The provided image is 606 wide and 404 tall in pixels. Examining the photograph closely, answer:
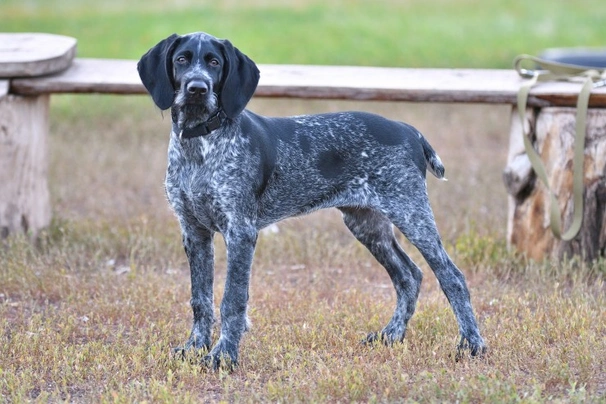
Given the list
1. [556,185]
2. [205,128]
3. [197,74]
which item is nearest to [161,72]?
[197,74]

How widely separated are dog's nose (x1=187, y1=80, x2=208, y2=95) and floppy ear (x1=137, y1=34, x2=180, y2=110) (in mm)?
245

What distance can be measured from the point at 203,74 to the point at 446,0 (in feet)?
67.5

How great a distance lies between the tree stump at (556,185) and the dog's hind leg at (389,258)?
1.79 meters

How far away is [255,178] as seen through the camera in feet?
18.5

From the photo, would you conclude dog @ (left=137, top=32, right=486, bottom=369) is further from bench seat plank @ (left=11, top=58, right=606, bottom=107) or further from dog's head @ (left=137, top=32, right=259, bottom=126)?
bench seat plank @ (left=11, top=58, right=606, bottom=107)

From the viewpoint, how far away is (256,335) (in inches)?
243

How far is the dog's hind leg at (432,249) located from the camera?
5828mm

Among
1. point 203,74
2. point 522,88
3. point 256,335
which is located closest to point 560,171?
point 522,88

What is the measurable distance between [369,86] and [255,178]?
231 cm

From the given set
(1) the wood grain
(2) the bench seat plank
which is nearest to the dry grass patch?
(2) the bench seat plank

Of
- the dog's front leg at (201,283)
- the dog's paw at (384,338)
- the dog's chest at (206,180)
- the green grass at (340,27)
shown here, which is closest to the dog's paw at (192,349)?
the dog's front leg at (201,283)

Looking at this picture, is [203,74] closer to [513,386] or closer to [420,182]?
[420,182]

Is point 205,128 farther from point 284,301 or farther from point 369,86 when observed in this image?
point 369,86

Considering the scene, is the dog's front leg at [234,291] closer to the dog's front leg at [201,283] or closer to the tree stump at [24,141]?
the dog's front leg at [201,283]
